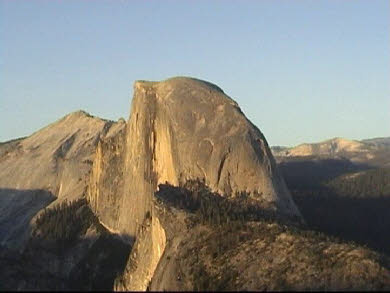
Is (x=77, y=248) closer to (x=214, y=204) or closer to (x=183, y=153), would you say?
(x=183, y=153)

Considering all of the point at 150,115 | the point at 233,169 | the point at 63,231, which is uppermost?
the point at 150,115

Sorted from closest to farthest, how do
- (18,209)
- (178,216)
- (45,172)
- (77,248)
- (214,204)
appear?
(178,216)
(214,204)
(77,248)
(18,209)
(45,172)

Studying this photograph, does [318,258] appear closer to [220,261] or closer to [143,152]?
[220,261]

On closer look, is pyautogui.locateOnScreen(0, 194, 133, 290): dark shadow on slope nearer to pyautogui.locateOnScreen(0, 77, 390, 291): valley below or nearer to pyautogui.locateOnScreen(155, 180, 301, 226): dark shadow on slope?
pyautogui.locateOnScreen(0, 77, 390, 291): valley below

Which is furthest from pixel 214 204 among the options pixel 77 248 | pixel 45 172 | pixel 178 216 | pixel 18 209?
pixel 45 172

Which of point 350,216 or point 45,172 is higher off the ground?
point 45,172

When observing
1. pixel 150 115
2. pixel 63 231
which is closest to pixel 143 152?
pixel 150 115

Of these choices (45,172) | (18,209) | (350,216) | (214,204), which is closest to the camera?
(214,204)
